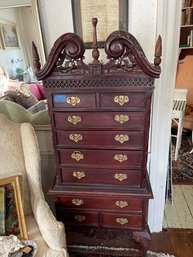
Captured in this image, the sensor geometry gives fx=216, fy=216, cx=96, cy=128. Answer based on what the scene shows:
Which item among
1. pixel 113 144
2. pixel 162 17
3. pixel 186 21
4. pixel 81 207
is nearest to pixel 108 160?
pixel 113 144

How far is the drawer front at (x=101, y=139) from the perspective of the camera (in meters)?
1.15

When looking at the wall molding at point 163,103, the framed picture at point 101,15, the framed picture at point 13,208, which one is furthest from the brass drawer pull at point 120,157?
the framed picture at point 101,15

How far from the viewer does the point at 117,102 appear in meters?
1.09

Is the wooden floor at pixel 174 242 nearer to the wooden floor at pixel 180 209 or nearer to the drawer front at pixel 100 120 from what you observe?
the wooden floor at pixel 180 209

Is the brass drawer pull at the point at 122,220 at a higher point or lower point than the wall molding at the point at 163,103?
lower

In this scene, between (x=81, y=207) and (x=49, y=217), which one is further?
(x=81, y=207)

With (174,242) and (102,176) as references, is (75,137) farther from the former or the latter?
(174,242)

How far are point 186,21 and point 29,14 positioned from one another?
2516mm

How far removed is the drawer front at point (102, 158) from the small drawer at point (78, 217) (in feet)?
1.16

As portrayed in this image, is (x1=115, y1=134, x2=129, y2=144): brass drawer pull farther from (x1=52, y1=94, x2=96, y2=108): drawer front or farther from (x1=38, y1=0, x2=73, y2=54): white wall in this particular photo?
(x1=38, y1=0, x2=73, y2=54): white wall

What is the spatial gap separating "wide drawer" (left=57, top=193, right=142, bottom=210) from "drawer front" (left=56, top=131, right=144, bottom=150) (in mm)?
327

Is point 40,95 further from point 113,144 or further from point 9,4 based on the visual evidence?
point 113,144

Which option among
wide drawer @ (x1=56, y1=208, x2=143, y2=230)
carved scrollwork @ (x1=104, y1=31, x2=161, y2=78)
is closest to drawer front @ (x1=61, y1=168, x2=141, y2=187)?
wide drawer @ (x1=56, y1=208, x2=143, y2=230)

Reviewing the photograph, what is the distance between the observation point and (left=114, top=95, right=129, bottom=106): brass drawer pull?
3.55 feet
